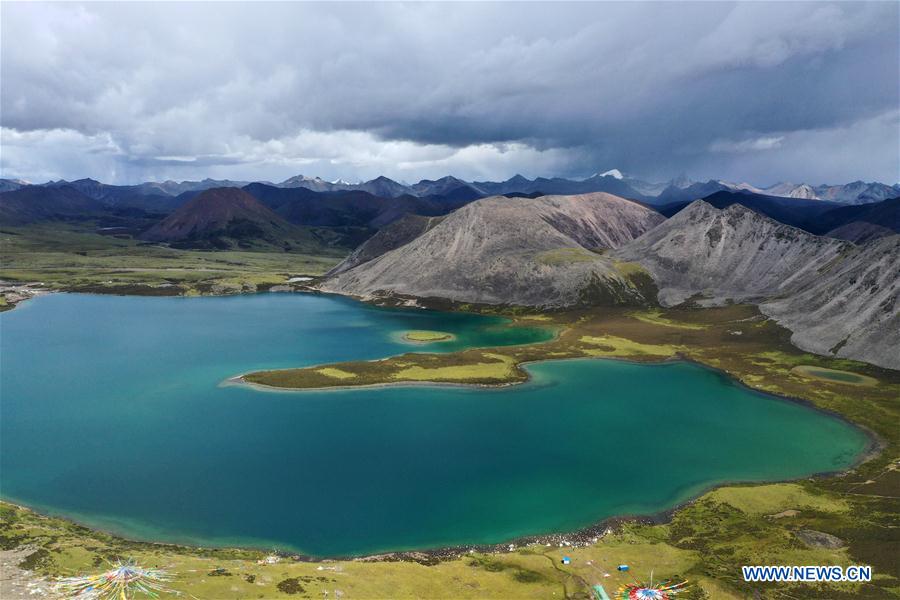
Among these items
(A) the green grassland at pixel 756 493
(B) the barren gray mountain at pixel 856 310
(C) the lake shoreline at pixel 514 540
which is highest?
(B) the barren gray mountain at pixel 856 310

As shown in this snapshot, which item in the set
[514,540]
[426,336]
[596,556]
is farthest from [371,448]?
[426,336]

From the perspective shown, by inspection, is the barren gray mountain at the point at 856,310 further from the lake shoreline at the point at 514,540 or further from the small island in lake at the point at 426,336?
the small island in lake at the point at 426,336

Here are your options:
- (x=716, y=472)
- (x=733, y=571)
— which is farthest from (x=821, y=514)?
(x=733, y=571)

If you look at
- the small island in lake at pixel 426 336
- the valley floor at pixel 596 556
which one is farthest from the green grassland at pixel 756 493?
the small island in lake at pixel 426 336

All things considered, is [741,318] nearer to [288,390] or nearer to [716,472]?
[716,472]

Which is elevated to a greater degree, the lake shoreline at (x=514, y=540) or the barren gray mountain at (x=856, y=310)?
the barren gray mountain at (x=856, y=310)

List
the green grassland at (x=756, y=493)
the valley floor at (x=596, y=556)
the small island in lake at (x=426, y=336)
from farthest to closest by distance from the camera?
the small island in lake at (x=426, y=336) → the green grassland at (x=756, y=493) → the valley floor at (x=596, y=556)

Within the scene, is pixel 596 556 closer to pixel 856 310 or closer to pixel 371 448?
pixel 371 448

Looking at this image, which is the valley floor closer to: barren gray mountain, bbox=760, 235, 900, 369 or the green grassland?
the green grassland
